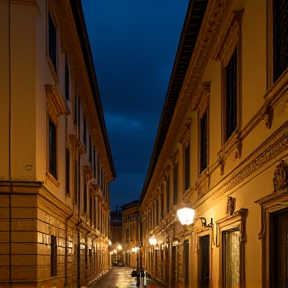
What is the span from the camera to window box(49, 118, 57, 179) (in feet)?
47.6

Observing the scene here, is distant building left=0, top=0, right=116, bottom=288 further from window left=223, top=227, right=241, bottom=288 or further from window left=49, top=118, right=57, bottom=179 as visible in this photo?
window left=223, top=227, right=241, bottom=288

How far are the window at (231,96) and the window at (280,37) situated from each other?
2755mm

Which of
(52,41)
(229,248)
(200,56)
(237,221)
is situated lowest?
(229,248)

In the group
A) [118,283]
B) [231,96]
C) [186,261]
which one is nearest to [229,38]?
[231,96]

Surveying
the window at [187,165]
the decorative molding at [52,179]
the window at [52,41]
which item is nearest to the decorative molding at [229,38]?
the window at [52,41]

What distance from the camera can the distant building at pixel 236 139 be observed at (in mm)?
7129

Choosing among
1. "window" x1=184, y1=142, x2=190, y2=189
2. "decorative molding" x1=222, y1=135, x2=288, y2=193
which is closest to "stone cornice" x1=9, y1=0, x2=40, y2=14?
"decorative molding" x1=222, y1=135, x2=288, y2=193

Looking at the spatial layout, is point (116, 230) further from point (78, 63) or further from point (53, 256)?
point (53, 256)

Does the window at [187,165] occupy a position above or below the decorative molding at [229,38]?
below

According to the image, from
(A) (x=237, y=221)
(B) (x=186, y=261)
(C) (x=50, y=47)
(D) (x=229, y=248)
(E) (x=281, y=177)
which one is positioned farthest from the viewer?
(B) (x=186, y=261)

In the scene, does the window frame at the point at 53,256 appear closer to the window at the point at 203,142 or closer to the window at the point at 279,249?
the window at the point at 203,142

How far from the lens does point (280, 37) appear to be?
7.15 meters

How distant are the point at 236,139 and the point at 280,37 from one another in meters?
2.60

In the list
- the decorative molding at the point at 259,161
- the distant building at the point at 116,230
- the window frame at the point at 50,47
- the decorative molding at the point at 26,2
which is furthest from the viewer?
the distant building at the point at 116,230
